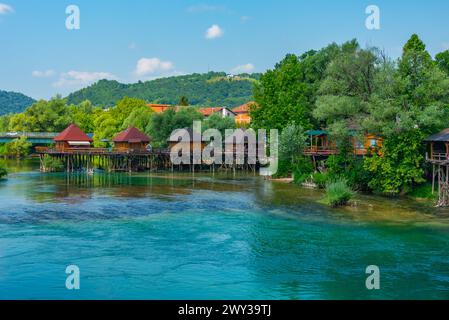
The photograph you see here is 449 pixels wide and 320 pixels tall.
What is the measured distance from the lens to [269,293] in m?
18.1

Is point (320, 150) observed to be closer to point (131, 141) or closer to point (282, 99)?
point (282, 99)

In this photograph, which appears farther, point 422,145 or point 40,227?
point 422,145

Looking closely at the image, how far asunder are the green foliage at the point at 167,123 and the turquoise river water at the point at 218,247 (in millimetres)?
32108

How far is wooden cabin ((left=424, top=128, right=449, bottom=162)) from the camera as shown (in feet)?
116

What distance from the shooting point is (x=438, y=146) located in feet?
125

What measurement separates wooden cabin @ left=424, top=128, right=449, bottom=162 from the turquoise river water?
3.87 meters

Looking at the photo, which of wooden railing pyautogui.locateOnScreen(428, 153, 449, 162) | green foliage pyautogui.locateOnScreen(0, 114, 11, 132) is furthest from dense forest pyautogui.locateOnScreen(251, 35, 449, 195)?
green foliage pyautogui.locateOnScreen(0, 114, 11, 132)

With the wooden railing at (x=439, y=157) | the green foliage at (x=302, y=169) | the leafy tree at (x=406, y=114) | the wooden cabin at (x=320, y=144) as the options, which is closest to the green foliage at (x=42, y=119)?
the wooden cabin at (x=320, y=144)

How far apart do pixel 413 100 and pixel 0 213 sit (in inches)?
1175

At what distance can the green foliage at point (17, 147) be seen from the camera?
9088 cm

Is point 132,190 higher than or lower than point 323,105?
lower

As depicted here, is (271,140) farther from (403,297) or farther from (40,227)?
(403,297)

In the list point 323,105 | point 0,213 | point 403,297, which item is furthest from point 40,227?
point 323,105

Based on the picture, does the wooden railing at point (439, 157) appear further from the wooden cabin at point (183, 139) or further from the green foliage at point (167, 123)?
the green foliage at point (167, 123)
